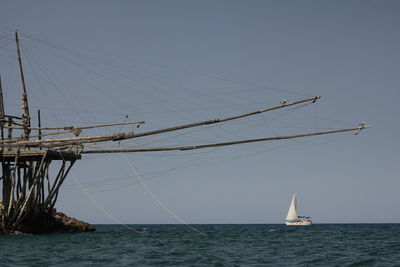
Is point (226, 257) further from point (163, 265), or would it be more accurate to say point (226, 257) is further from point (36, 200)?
point (36, 200)

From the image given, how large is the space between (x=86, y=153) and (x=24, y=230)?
9054 mm

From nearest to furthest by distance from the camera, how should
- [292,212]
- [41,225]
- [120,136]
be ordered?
[120,136] < [41,225] < [292,212]

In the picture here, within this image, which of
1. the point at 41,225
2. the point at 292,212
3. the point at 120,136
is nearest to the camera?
the point at 120,136

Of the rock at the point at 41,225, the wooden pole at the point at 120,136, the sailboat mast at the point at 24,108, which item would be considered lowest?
the rock at the point at 41,225

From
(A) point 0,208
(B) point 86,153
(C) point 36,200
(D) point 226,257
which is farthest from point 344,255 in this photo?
(A) point 0,208

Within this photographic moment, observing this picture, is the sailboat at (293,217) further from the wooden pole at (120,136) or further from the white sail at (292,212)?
the wooden pole at (120,136)

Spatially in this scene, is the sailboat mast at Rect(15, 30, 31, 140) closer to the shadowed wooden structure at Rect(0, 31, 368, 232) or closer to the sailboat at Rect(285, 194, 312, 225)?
the shadowed wooden structure at Rect(0, 31, 368, 232)

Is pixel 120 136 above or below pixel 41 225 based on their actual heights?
above

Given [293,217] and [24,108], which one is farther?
[293,217]

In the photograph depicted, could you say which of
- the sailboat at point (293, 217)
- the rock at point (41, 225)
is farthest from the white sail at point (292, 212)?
the rock at point (41, 225)

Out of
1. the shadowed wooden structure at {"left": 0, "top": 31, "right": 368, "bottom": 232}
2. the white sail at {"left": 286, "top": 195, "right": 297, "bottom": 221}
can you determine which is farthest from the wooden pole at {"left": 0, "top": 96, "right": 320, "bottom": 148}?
the white sail at {"left": 286, "top": 195, "right": 297, "bottom": 221}

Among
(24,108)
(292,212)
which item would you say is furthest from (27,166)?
(292,212)

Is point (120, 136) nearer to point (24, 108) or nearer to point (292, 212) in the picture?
point (24, 108)

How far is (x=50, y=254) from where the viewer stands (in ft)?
95.9
